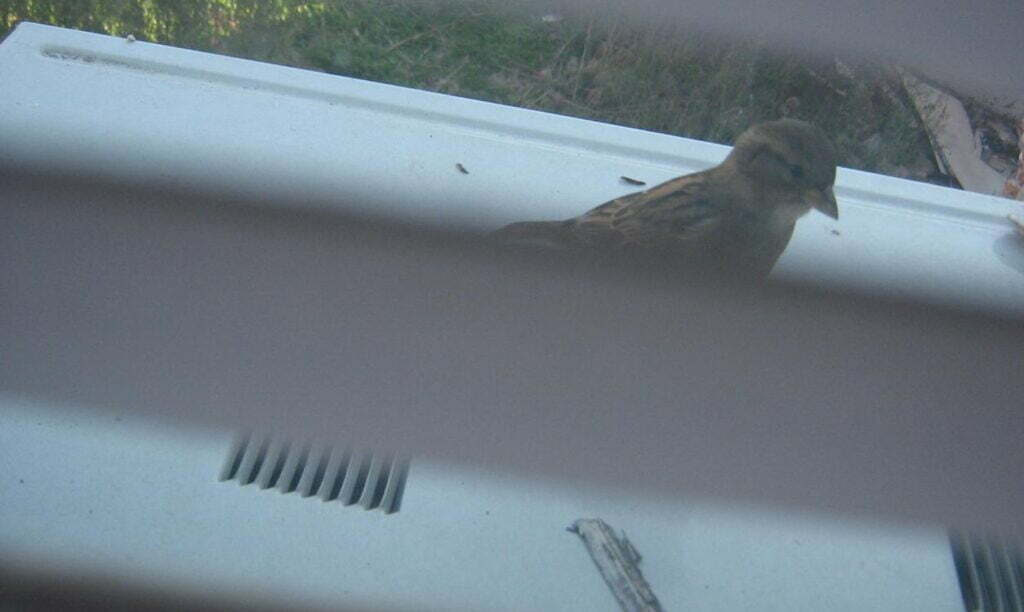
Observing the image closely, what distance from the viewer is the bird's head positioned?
164cm

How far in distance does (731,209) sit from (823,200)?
0.26 metres

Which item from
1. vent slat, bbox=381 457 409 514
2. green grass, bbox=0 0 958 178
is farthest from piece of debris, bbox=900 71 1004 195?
vent slat, bbox=381 457 409 514

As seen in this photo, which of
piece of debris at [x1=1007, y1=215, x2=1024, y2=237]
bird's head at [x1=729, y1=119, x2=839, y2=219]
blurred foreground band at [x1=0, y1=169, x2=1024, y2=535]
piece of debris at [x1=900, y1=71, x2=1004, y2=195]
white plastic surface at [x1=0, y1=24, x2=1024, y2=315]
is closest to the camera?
blurred foreground band at [x1=0, y1=169, x2=1024, y2=535]

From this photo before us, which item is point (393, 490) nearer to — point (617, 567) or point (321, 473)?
point (321, 473)

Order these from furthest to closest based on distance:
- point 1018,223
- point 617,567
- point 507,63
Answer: point 507,63
point 1018,223
point 617,567

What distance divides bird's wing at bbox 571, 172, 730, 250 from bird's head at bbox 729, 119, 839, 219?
10cm

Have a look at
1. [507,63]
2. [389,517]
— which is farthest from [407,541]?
[507,63]

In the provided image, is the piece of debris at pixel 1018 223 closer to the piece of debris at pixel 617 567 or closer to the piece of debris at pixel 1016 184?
the piece of debris at pixel 617 567

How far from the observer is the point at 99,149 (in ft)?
2.74

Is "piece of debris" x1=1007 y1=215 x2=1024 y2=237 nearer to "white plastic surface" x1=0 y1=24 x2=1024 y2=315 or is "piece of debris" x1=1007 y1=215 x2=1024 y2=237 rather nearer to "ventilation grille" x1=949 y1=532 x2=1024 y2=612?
"white plastic surface" x1=0 y1=24 x2=1024 y2=315

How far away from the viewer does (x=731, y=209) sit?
1779mm

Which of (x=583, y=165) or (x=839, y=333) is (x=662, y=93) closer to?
(x=583, y=165)

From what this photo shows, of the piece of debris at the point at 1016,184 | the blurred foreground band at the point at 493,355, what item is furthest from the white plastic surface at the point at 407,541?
the piece of debris at the point at 1016,184

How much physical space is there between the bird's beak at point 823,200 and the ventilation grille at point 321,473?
2.56ft
